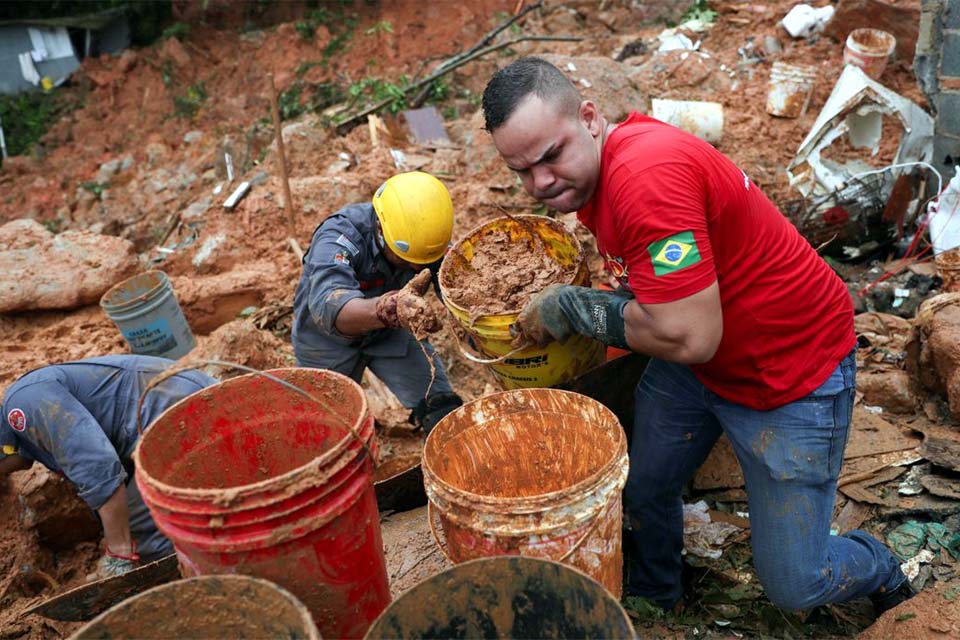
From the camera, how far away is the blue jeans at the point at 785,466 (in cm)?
279

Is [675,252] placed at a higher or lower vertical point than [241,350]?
higher

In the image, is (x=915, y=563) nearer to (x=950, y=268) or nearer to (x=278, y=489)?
(x=950, y=268)

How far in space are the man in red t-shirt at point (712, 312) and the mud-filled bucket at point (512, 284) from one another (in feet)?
0.61

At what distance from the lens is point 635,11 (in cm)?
1063

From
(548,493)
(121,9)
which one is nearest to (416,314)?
(548,493)

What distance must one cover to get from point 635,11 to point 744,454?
9282 millimetres

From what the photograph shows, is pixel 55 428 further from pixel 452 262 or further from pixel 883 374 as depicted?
pixel 883 374

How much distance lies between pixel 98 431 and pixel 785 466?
3.16 m

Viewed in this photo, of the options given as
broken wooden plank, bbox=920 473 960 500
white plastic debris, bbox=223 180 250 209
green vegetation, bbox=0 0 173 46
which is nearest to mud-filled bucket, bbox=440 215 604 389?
broken wooden plank, bbox=920 473 960 500

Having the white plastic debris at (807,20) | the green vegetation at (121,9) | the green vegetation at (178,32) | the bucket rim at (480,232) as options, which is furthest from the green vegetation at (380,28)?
the bucket rim at (480,232)

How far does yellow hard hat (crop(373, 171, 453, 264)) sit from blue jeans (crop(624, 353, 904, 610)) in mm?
1285

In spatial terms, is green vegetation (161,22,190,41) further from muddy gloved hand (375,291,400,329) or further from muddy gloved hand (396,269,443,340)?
muddy gloved hand (396,269,443,340)

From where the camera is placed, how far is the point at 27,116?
1134 cm

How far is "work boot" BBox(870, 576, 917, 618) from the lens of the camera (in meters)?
3.16
